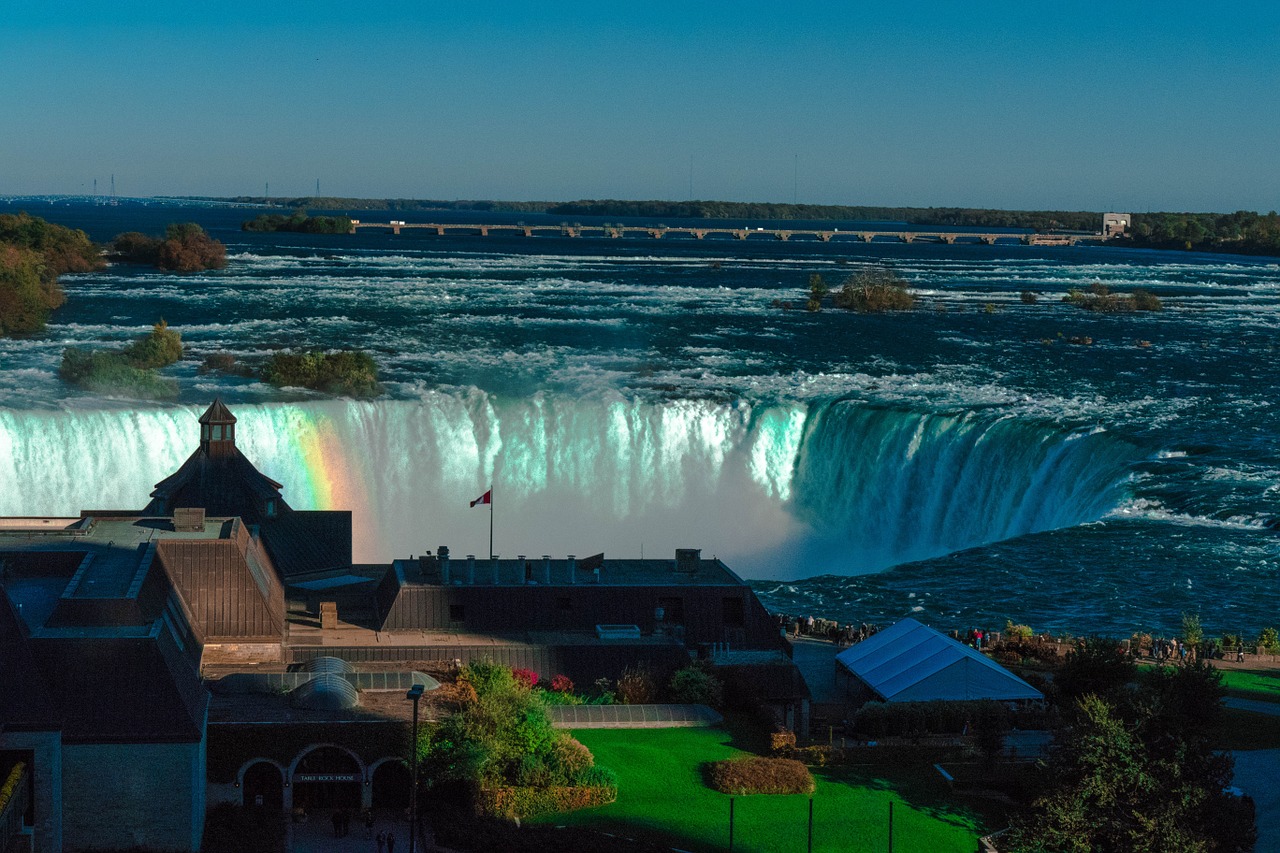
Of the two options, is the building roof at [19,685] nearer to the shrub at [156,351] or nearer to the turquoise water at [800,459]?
the turquoise water at [800,459]

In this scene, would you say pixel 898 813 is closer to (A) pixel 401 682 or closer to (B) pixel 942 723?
(B) pixel 942 723

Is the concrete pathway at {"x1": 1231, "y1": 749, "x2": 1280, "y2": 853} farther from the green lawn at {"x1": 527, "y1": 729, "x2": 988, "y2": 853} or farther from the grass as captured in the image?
the green lawn at {"x1": 527, "y1": 729, "x2": 988, "y2": 853}

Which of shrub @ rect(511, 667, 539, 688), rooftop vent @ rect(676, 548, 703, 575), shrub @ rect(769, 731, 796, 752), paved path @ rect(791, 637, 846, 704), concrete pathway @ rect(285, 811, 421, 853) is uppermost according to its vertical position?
rooftop vent @ rect(676, 548, 703, 575)

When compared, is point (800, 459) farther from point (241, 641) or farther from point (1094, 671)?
point (241, 641)

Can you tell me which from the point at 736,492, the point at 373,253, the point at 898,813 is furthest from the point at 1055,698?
the point at 373,253

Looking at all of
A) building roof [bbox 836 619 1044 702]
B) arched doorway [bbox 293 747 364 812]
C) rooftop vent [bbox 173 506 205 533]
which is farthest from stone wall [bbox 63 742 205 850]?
building roof [bbox 836 619 1044 702]
